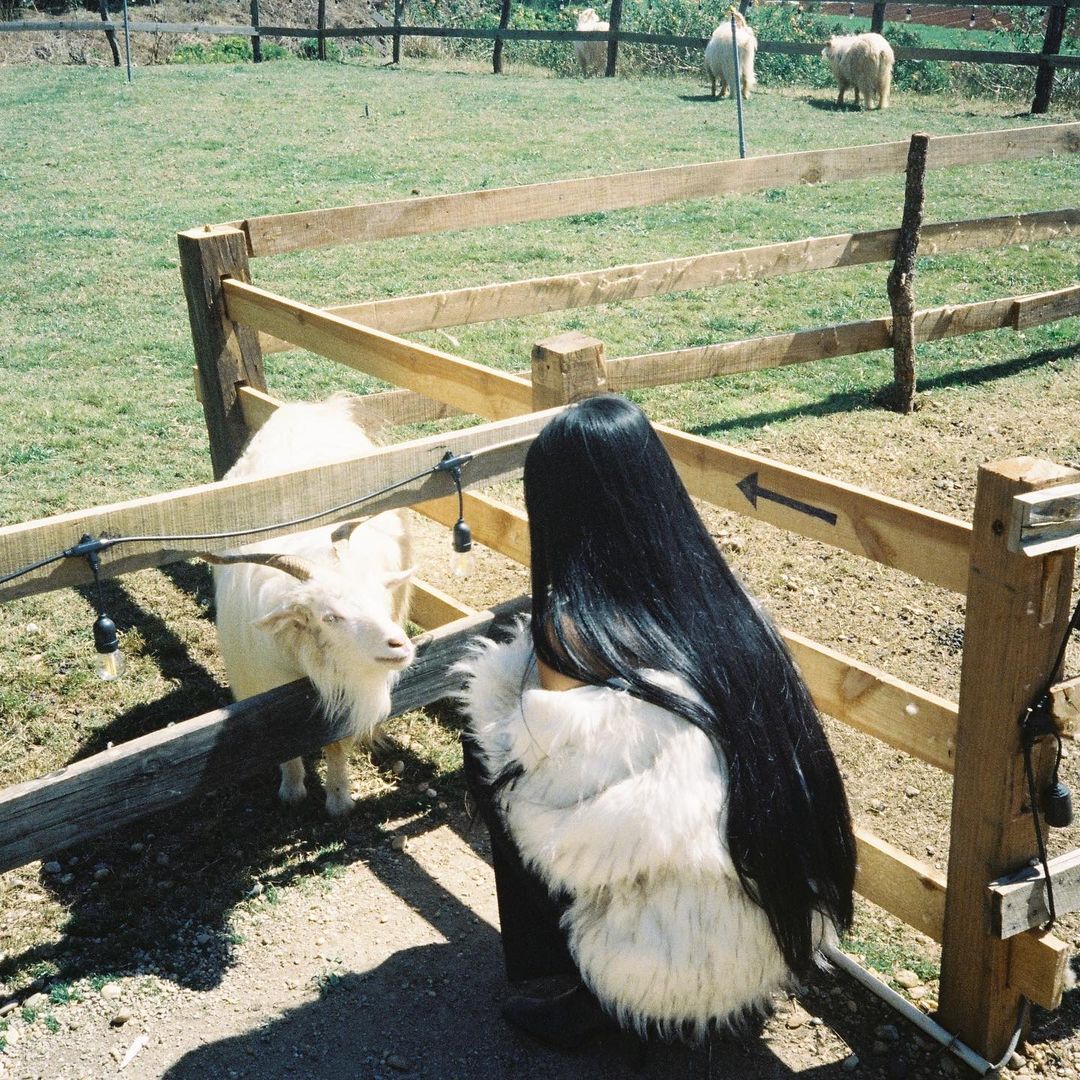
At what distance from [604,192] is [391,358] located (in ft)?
9.44

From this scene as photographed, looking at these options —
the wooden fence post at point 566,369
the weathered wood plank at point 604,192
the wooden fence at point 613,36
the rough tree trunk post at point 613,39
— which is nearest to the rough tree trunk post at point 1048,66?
the wooden fence at point 613,36

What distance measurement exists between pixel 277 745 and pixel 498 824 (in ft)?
3.26

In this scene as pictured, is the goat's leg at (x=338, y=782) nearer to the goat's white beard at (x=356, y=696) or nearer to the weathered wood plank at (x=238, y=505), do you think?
the goat's white beard at (x=356, y=696)

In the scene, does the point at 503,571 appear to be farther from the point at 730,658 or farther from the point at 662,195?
the point at 730,658

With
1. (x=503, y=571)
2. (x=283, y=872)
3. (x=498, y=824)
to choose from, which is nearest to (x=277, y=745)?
(x=283, y=872)

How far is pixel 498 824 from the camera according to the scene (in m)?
2.96

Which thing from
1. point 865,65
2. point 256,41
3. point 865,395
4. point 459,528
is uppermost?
point 256,41

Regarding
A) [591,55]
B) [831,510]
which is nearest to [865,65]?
[591,55]

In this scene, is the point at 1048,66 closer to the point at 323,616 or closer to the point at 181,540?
the point at 323,616

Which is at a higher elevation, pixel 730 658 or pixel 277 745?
pixel 730 658

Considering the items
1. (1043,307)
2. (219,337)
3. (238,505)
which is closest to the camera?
(238,505)

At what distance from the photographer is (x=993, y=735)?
273 centimetres

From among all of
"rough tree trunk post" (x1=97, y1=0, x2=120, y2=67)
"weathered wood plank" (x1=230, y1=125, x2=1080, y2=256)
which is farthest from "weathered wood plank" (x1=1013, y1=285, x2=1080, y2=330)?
"rough tree trunk post" (x1=97, y1=0, x2=120, y2=67)

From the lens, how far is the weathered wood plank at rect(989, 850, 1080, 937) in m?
2.77
